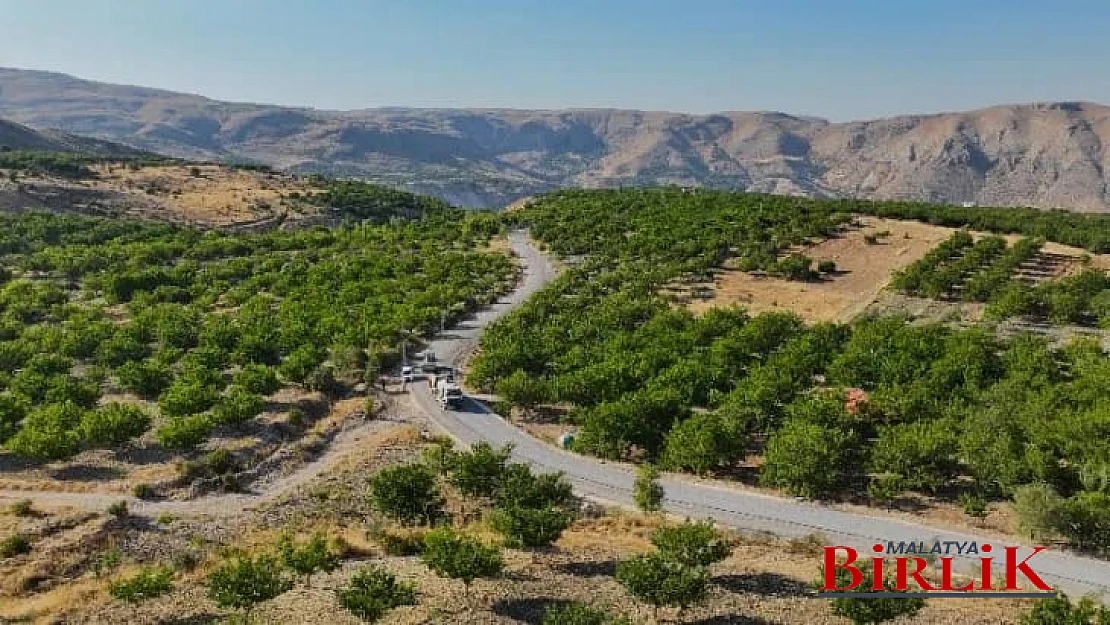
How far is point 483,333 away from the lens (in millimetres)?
67250

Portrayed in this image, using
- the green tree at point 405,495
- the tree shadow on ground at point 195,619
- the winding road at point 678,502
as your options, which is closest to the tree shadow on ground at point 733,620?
the winding road at point 678,502

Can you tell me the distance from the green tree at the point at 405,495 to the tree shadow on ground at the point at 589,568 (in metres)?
6.83

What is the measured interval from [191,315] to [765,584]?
195ft

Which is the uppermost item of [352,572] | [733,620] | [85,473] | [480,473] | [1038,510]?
[1038,510]

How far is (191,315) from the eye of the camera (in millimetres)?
68500

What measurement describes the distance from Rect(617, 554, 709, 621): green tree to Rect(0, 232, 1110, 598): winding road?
9433 mm

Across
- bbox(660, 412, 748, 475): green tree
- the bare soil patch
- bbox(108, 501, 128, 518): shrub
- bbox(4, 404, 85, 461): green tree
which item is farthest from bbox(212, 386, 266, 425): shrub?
the bare soil patch

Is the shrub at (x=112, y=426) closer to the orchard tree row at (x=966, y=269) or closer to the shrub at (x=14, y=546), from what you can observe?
the shrub at (x=14, y=546)

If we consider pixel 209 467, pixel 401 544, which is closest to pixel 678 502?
pixel 401 544

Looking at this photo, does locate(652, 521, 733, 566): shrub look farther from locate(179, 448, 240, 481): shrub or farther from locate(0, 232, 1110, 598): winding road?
locate(179, 448, 240, 481): shrub

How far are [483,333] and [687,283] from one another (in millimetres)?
24436

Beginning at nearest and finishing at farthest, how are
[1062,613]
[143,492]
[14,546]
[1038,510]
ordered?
[1062,613]
[1038,510]
[14,546]
[143,492]

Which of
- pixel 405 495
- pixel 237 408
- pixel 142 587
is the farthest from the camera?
pixel 237 408

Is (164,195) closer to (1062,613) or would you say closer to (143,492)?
(143,492)
